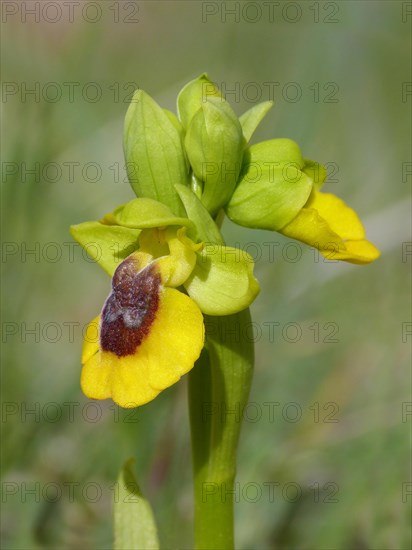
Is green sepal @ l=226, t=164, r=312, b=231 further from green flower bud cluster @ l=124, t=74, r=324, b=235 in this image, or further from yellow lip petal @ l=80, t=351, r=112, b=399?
yellow lip petal @ l=80, t=351, r=112, b=399

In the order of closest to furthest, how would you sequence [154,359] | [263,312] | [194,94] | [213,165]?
[154,359] → [213,165] → [194,94] → [263,312]

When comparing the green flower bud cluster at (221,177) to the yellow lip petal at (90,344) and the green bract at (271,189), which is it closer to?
the green bract at (271,189)

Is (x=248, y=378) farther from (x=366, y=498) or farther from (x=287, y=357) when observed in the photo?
(x=287, y=357)

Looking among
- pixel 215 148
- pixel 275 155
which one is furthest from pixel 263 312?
pixel 215 148

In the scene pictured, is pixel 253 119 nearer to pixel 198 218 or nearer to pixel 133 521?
pixel 198 218

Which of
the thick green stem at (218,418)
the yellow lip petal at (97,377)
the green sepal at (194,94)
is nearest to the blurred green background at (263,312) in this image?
the thick green stem at (218,418)

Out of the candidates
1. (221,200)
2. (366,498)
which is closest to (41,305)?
(366,498)

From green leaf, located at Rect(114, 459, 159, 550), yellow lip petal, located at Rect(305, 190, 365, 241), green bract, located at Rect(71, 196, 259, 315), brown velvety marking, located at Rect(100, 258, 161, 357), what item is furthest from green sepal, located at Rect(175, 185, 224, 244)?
green leaf, located at Rect(114, 459, 159, 550)
